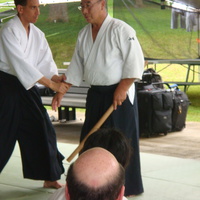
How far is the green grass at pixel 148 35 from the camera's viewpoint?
816cm

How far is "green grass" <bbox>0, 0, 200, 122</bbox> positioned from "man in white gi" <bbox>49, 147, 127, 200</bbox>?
638 cm

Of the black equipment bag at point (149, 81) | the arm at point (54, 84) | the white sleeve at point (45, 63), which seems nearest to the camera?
the arm at point (54, 84)

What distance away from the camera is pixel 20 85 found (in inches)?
143

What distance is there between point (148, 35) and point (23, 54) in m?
6.02

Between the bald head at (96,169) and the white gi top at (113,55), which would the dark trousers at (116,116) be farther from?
the bald head at (96,169)

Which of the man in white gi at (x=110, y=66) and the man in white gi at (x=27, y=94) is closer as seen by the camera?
the man in white gi at (x=110, y=66)

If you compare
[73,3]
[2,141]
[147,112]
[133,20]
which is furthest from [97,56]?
[133,20]

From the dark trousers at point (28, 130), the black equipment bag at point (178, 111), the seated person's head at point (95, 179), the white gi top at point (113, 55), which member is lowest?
the black equipment bag at point (178, 111)

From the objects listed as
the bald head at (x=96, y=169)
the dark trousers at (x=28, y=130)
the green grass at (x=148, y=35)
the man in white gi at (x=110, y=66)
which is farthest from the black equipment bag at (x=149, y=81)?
the bald head at (x=96, y=169)

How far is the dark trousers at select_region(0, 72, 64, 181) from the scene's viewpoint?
366 cm

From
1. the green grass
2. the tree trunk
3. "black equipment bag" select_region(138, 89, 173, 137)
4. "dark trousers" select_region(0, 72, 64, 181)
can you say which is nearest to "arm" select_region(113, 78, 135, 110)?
"dark trousers" select_region(0, 72, 64, 181)

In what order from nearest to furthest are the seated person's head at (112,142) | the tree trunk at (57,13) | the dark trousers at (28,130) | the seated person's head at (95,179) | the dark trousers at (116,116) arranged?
1. the seated person's head at (95,179)
2. the seated person's head at (112,142)
3. the dark trousers at (116,116)
4. the dark trousers at (28,130)
5. the tree trunk at (57,13)

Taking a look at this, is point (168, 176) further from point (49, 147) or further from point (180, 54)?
point (180, 54)

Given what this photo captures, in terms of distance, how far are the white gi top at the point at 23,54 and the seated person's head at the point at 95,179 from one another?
2215 mm
